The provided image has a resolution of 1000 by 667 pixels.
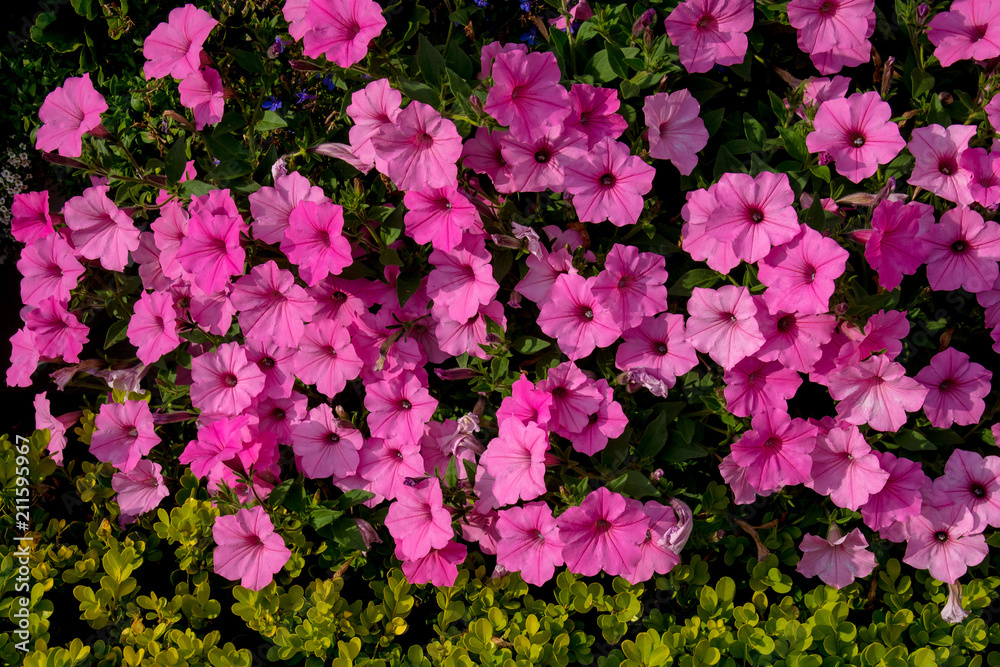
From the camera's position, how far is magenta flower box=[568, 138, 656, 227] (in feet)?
5.81

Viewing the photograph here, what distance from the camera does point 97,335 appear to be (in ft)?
8.84

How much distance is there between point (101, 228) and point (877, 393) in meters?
2.20

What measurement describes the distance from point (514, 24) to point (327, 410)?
1.36 m

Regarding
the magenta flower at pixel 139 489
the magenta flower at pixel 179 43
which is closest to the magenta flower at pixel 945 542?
the magenta flower at pixel 139 489

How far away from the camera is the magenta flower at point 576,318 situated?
1806 millimetres

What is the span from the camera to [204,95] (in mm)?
1980

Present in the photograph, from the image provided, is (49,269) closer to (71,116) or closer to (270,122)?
(71,116)

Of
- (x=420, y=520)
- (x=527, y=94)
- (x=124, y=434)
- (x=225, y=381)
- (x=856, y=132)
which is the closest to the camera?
(x=527, y=94)

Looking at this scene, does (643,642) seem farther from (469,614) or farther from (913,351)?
(913,351)

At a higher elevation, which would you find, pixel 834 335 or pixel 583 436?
pixel 834 335

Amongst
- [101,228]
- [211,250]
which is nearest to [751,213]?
[211,250]

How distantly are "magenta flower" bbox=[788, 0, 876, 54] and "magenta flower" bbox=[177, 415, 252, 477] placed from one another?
1.82 metres

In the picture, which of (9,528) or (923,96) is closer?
(923,96)

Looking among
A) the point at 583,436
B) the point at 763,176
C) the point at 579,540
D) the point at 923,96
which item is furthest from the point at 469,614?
the point at 923,96
